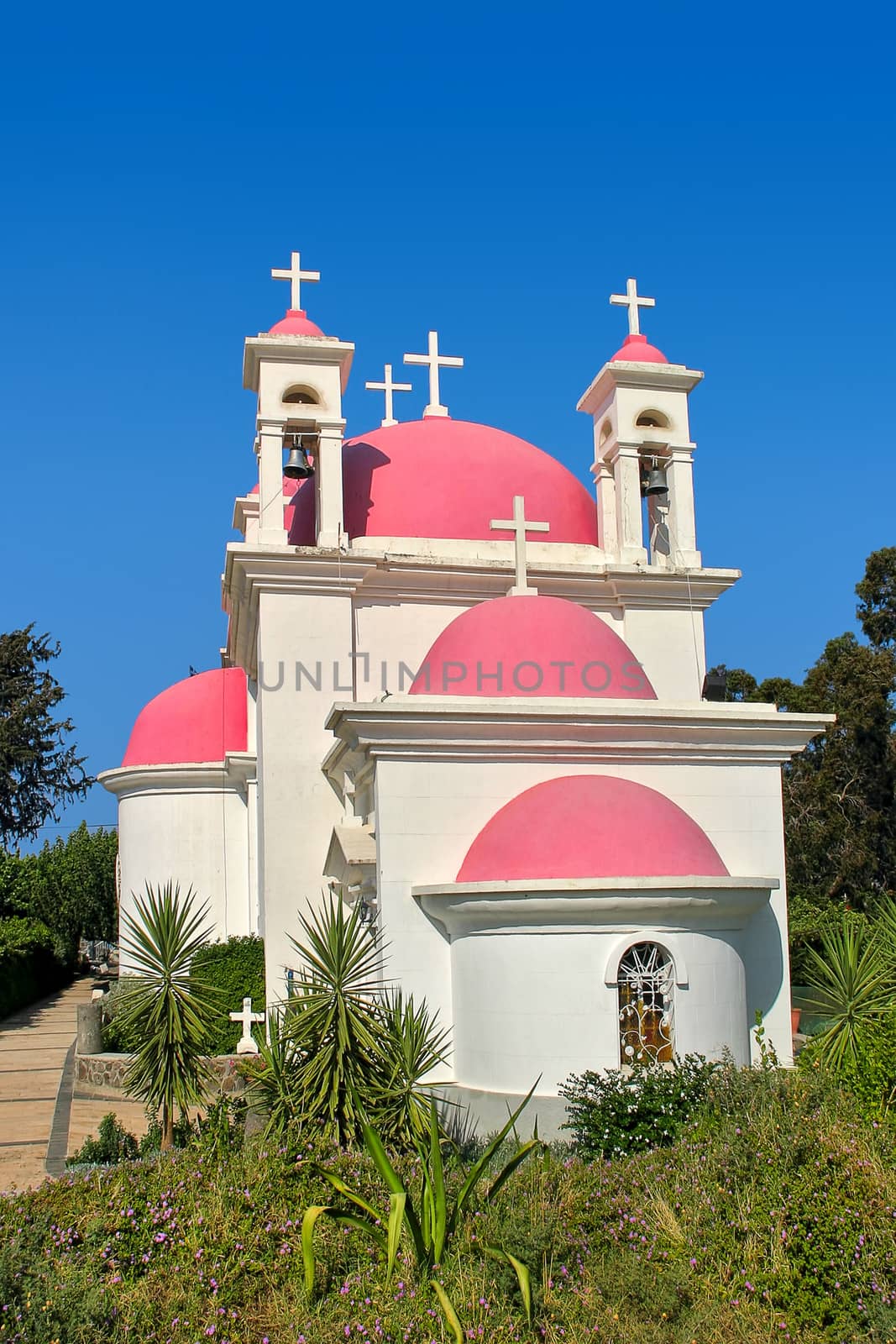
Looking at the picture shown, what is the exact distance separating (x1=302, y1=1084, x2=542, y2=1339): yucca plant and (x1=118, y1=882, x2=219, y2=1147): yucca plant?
6.96 feet

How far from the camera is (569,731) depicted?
12.4 metres

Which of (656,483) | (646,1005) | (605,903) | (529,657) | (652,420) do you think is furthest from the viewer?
(652,420)

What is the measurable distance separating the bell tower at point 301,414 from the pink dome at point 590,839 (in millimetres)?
5386

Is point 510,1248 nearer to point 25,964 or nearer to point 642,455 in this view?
point 642,455

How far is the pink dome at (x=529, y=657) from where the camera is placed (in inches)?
505

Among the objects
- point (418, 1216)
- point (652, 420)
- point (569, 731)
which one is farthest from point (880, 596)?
point (418, 1216)

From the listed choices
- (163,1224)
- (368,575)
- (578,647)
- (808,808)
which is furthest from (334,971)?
(808,808)

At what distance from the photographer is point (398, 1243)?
674 centimetres

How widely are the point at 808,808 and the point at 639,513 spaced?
13.1m

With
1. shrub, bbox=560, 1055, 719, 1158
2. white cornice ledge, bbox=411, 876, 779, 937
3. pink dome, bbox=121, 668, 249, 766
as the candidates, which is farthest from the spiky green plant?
pink dome, bbox=121, 668, 249, 766

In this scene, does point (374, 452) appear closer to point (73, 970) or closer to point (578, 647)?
point (578, 647)

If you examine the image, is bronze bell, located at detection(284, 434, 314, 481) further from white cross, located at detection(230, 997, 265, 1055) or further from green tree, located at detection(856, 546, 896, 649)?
green tree, located at detection(856, 546, 896, 649)

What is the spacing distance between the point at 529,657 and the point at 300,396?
5.76 meters

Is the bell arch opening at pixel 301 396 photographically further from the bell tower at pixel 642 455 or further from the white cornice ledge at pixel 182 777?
the white cornice ledge at pixel 182 777
